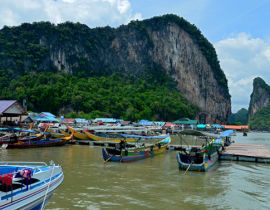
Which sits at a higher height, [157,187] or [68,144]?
[68,144]

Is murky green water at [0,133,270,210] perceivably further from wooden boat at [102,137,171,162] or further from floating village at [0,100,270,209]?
floating village at [0,100,270,209]

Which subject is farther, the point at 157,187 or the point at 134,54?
the point at 134,54

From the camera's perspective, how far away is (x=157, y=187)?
58.1ft

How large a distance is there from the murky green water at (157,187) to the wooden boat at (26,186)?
8.74 feet

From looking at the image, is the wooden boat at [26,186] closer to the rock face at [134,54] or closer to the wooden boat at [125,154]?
the wooden boat at [125,154]

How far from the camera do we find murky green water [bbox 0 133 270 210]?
14508 mm

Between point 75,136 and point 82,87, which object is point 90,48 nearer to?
point 82,87

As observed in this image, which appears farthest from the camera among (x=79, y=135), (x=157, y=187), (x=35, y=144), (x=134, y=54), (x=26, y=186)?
(x=134, y=54)

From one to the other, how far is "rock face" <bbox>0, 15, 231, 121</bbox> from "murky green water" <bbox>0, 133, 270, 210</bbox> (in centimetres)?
11166

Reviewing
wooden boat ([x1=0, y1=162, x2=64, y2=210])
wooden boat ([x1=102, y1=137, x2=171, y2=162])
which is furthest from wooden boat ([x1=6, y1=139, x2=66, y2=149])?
wooden boat ([x1=0, y1=162, x2=64, y2=210])

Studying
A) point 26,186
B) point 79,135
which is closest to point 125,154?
point 26,186

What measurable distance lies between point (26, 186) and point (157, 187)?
9.20m

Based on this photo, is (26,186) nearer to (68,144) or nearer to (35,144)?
(35,144)

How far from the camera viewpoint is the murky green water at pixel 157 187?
1451 centimetres
